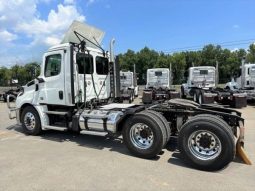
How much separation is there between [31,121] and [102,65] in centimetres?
285

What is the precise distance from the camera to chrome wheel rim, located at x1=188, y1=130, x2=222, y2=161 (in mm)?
5770

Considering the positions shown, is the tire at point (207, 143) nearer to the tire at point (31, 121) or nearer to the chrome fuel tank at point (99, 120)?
the chrome fuel tank at point (99, 120)

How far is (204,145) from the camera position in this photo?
233 inches

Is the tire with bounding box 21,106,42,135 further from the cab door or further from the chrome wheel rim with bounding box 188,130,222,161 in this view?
the chrome wheel rim with bounding box 188,130,222,161

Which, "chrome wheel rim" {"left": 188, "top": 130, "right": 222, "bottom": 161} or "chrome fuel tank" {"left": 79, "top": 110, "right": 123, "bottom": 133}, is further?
"chrome fuel tank" {"left": 79, "top": 110, "right": 123, "bottom": 133}

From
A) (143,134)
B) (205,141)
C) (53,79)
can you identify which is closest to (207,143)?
(205,141)

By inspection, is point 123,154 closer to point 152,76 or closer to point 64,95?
Answer: point 64,95

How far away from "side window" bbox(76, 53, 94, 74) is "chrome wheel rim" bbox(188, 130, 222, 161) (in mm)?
4001

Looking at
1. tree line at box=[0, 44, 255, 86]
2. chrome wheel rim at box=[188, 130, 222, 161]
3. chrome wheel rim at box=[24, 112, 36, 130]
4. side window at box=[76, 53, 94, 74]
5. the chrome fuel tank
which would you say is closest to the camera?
chrome wheel rim at box=[188, 130, 222, 161]

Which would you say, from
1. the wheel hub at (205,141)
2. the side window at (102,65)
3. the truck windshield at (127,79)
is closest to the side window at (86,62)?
the side window at (102,65)

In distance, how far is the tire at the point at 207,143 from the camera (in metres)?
5.60

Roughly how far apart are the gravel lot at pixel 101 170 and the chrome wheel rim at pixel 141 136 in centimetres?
34

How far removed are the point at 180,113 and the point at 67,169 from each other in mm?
2825

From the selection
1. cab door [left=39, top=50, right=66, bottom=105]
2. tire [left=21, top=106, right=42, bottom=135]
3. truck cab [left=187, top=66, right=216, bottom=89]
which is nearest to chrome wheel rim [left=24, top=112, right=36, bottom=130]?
tire [left=21, top=106, right=42, bottom=135]
